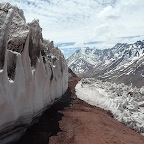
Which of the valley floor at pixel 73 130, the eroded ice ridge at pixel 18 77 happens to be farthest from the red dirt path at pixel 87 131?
the eroded ice ridge at pixel 18 77

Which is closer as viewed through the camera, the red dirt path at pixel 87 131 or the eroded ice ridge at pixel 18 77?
the eroded ice ridge at pixel 18 77

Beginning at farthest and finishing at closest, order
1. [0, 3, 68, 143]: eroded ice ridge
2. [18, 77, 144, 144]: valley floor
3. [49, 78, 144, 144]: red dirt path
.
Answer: [49, 78, 144, 144]: red dirt path < [18, 77, 144, 144]: valley floor < [0, 3, 68, 143]: eroded ice ridge

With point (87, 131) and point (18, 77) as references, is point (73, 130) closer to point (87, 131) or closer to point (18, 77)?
point (87, 131)

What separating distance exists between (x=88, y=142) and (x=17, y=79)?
5.44 metres

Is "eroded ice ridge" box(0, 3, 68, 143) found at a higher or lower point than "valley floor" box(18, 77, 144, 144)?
higher

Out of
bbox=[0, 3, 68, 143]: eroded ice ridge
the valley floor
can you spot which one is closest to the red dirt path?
the valley floor

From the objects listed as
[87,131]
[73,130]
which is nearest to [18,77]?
[73,130]

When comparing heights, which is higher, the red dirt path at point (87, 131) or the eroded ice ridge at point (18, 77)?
the eroded ice ridge at point (18, 77)

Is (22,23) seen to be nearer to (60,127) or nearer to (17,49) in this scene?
(17,49)

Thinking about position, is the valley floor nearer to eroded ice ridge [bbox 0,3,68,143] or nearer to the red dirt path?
the red dirt path

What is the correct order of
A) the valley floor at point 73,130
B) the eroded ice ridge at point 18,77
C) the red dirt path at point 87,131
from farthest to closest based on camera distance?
the red dirt path at point 87,131, the valley floor at point 73,130, the eroded ice ridge at point 18,77

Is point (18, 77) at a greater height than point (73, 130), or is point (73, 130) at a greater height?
point (18, 77)

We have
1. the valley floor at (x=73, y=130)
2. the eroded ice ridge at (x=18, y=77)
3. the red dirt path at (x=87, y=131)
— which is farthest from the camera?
the red dirt path at (x=87, y=131)

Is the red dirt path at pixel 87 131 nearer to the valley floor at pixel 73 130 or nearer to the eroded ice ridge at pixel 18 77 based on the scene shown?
the valley floor at pixel 73 130
